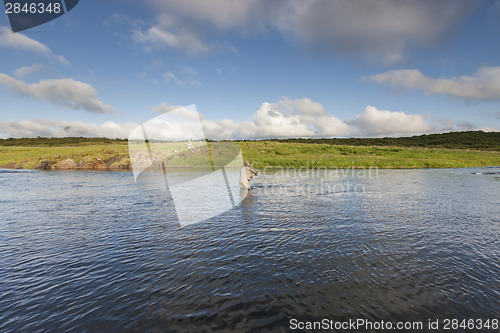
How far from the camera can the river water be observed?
6.03 m

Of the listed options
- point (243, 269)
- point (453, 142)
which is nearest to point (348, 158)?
point (243, 269)

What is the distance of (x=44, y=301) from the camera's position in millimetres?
6648

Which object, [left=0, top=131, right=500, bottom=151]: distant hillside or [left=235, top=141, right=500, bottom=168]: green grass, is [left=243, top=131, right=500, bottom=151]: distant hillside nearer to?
[left=0, top=131, right=500, bottom=151]: distant hillside

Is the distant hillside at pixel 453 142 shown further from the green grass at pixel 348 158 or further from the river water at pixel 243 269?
the river water at pixel 243 269

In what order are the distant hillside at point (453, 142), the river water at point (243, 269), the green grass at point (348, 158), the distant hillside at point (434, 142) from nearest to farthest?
the river water at point (243, 269)
the green grass at point (348, 158)
the distant hillside at point (453, 142)
the distant hillside at point (434, 142)

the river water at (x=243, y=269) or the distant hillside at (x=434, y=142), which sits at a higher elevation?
the distant hillside at (x=434, y=142)

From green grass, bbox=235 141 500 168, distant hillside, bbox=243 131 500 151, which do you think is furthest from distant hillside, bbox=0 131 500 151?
green grass, bbox=235 141 500 168

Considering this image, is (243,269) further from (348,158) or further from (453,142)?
(453,142)

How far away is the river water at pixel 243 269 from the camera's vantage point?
603 centimetres

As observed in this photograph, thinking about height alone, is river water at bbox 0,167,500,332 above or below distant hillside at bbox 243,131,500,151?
below

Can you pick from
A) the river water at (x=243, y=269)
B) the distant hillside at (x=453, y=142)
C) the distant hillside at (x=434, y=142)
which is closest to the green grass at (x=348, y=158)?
the river water at (x=243, y=269)

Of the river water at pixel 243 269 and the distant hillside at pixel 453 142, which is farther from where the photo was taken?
the distant hillside at pixel 453 142

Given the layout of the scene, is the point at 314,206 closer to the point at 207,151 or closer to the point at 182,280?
the point at 182,280

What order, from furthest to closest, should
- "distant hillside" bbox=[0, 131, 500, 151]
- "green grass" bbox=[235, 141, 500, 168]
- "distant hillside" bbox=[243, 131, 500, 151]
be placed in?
"distant hillside" bbox=[0, 131, 500, 151]
"distant hillside" bbox=[243, 131, 500, 151]
"green grass" bbox=[235, 141, 500, 168]
